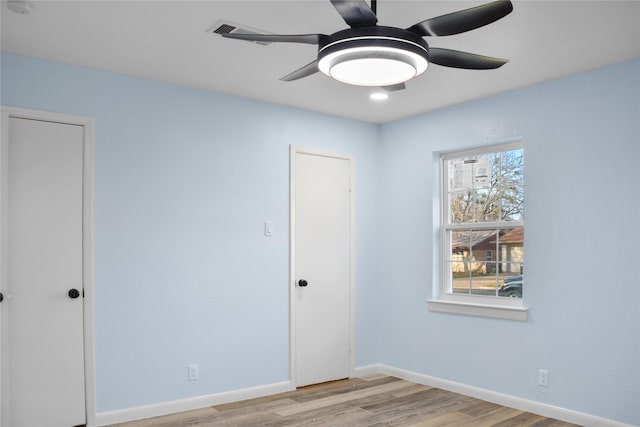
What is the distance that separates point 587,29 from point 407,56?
1.45 meters

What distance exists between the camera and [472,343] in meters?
4.38

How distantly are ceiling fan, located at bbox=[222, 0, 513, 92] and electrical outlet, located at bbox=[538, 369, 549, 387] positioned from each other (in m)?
2.53

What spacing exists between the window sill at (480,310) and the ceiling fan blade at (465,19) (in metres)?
2.63

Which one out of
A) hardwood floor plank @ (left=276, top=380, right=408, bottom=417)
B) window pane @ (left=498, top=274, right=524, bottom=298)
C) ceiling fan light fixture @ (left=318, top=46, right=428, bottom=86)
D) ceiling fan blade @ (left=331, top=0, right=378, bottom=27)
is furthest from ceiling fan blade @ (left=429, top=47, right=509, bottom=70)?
hardwood floor plank @ (left=276, top=380, right=408, bottom=417)

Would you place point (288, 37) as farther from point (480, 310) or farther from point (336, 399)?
point (336, 399)

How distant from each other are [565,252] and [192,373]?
2934mm

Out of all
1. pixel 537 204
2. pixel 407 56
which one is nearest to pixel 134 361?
pixel 407 56

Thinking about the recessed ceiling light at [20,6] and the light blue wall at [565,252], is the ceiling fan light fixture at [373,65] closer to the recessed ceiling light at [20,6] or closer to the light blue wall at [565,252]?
the recessed ceiling light at [20,6]

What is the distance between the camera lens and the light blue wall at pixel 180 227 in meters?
3.63

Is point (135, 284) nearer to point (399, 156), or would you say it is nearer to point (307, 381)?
point (307, 381)

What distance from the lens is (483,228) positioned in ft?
14.6

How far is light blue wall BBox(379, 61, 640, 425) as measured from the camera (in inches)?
136

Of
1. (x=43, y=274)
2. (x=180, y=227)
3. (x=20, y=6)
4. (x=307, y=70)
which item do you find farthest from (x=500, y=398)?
(x=20, y=6)

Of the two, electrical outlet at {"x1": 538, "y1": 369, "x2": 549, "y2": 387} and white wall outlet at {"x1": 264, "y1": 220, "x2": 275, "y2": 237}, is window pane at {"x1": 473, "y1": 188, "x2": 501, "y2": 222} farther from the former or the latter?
white wall outlet at {"x1": 264, "y1": 220, "x2": 275, "y2": 237}
